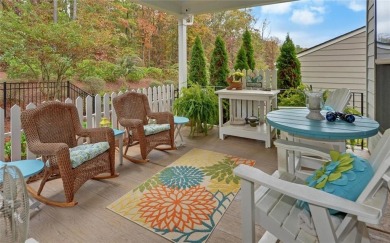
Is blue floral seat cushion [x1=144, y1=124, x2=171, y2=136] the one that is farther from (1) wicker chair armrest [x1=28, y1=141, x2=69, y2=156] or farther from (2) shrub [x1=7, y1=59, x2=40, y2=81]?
(2) shrub [x1=7, y1=59, x2=40, y2=81]

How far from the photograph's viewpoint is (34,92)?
6.21m

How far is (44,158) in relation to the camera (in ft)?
7.80

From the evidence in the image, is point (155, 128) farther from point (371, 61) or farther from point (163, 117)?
point (371, 61)

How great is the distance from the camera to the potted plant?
436 cm

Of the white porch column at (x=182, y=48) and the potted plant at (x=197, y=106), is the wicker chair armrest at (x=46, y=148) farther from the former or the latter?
the white porch column at (x=182, y=48)

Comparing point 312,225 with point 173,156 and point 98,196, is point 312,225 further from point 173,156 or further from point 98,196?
point 173,156

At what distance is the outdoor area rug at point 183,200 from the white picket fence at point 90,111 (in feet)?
4.38

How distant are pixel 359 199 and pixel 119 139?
8.98 ft

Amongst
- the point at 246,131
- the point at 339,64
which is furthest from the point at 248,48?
the point at 246,131

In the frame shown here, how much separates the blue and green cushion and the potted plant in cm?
198

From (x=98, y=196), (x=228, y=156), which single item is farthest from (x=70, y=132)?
(x=228, y=156)

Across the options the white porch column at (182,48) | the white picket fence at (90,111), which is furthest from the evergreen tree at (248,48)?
the white picket fence at (90,111)

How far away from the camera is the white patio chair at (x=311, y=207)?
0.98 meters

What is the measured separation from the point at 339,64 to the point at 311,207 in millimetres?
4956
